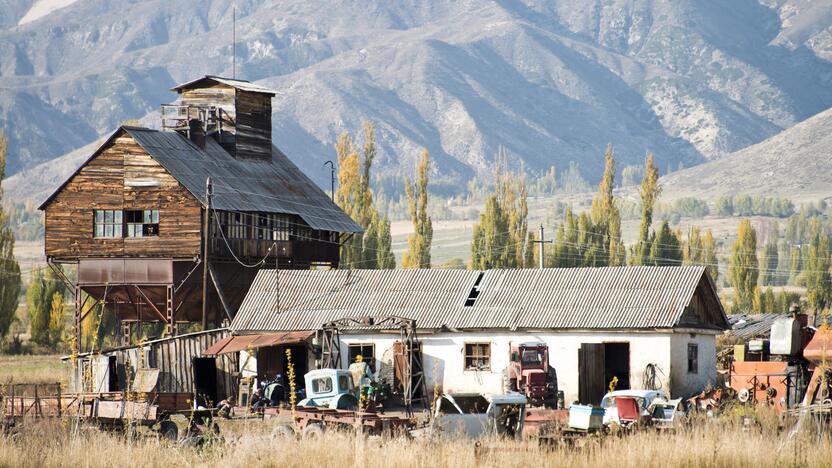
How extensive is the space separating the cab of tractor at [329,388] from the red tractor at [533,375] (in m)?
5.52

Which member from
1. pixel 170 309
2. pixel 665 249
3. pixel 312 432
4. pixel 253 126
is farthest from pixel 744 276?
pixel 312 432

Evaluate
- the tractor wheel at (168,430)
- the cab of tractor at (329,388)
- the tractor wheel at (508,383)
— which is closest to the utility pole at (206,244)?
the tractor wheel at (508,383)

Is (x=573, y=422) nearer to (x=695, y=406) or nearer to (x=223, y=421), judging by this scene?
(x=695, y=406)

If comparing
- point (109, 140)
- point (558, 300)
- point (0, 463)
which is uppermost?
point (109, 140)

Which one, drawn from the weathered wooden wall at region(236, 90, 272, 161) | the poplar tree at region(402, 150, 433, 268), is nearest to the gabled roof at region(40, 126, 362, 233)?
the weathered wooden wall at region(236, 90, 272, 161)

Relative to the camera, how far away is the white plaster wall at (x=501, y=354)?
42938 mm

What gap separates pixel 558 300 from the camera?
45.7 m

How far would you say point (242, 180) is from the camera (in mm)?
60344

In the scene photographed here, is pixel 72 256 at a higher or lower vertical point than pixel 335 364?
higher

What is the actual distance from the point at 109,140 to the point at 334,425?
94.4 feet

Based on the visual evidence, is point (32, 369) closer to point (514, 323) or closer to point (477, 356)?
point (477, 356)

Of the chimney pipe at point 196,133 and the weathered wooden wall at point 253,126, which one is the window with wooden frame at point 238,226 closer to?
the chimney pipe at point 196,133

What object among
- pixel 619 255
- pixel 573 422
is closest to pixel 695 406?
pixel 573 422

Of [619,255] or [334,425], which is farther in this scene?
[619,255]
